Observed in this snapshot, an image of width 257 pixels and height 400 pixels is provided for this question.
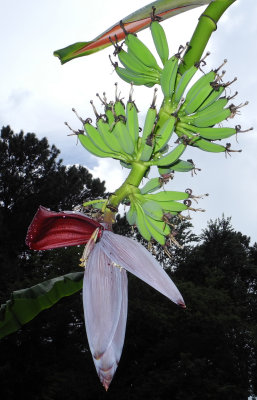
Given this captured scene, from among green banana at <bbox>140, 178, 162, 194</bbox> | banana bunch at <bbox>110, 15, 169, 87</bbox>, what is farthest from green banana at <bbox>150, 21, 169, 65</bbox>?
green banana at <bbox>140, 178, 162, 194</bbox>

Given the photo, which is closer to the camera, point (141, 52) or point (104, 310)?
point (104, 310)

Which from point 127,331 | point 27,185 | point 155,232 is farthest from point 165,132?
point 27,185

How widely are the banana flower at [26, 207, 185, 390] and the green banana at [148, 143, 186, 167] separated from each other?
13 centimetres

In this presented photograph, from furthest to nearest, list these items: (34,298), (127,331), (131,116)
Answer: (127,331)
(34,298)
(131,116)

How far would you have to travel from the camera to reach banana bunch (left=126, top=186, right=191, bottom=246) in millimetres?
682

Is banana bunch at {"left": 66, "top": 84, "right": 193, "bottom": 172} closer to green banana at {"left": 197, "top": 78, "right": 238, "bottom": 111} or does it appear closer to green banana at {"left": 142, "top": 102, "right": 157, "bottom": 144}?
green banana at {"left": 142, "top": 102, "right": 157, "bottom": 144}

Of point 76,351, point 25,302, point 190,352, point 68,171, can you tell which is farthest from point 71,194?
point 25,302

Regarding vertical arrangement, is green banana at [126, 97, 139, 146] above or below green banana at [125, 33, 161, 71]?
below

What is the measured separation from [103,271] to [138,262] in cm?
4

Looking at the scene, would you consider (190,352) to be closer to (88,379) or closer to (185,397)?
(185,397)

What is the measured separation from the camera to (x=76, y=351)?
9375 mm

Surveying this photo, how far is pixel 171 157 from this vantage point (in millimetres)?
611

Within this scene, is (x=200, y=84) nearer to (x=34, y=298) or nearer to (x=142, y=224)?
(x=142, y=224)

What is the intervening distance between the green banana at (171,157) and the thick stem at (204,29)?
0.36 feet
